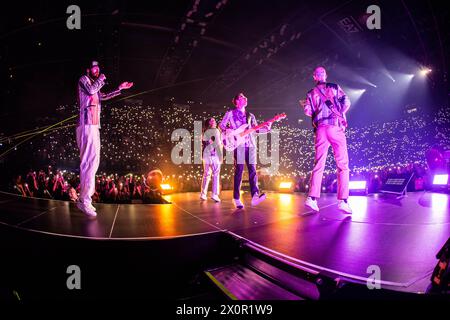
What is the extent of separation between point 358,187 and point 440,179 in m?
1.64

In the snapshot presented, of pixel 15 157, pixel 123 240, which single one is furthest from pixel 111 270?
pixel 15 157

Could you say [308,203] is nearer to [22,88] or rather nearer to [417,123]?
[22,88]

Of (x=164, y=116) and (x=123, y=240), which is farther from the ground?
(x=164, y=116)

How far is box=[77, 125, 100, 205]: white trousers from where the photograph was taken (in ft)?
10.5

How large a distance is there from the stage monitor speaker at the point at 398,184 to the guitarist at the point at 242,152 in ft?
8.64

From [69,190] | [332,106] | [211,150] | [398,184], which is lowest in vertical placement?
[69,190]

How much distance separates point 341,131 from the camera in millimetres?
3320

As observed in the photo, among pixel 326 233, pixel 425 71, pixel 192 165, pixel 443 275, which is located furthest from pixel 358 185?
pixel 192 165

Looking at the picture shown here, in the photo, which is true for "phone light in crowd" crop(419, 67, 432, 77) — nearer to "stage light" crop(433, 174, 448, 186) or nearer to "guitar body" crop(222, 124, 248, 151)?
"stage light" crop(433, 174, 448, 186)

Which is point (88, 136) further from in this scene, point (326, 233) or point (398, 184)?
point (398, 184)

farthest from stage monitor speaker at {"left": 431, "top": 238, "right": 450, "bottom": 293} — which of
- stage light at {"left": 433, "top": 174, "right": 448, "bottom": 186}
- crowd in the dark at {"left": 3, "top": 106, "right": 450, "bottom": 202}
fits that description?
crowd in the dark at {"left": 3, "top": 106, "right": 450, "bottom": 202}

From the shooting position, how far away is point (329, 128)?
329 cm

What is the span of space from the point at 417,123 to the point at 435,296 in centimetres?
1467

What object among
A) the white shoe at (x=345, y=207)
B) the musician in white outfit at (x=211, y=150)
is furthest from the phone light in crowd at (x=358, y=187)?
the musician in white outfit at (x=211, y=150)
